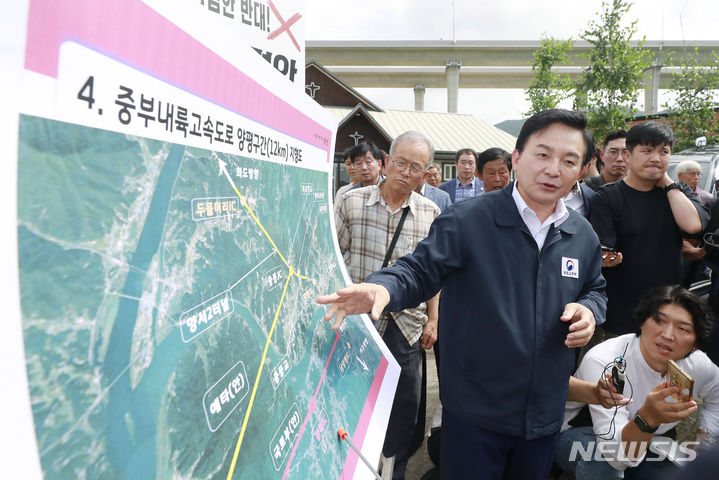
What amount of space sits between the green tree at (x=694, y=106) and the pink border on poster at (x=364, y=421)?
14.3m

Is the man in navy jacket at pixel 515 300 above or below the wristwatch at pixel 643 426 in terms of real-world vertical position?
above

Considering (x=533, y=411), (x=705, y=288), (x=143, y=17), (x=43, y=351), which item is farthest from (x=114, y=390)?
(x=705, y=288)

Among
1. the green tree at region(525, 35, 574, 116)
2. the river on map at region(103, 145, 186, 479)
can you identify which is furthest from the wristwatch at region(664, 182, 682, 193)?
the green tree at region(525, 35, 574, 116)

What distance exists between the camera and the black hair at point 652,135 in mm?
2518

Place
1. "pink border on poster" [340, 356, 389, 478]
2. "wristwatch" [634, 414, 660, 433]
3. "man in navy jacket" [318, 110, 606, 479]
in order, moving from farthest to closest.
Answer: "wristwatch" [634, 414, 660, 433], "man in navy jacket" [318, 110, 606, 479], "pink border on poster" [340, 356, 389, 478]

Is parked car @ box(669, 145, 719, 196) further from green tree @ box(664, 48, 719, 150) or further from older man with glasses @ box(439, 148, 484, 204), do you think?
green tree @ box(664, 48, 719, 150)

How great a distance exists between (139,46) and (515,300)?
4.51ft

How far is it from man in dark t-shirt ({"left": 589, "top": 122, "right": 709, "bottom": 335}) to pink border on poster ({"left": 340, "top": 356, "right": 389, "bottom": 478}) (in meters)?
1.75

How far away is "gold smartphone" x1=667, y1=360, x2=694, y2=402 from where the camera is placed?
1.71 m

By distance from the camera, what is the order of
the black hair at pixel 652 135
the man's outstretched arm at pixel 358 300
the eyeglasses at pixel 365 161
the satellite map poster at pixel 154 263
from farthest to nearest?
the eyeglasses at pixel 365 161 < the black hair at pixel 652 135 < the man's outstretched arm at pixel 358 300 < the satellite map poster at pixel 154 263

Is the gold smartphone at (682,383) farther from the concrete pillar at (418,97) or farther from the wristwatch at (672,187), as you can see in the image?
the concrete pillar at (418,97)

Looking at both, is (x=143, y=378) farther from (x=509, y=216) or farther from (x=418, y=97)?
(x=418, y=97)

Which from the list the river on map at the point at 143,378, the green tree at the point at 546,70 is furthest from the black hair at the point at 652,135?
the green tree at the point at 546,70

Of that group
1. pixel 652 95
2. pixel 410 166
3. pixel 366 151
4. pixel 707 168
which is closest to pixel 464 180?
pixel 366 151
